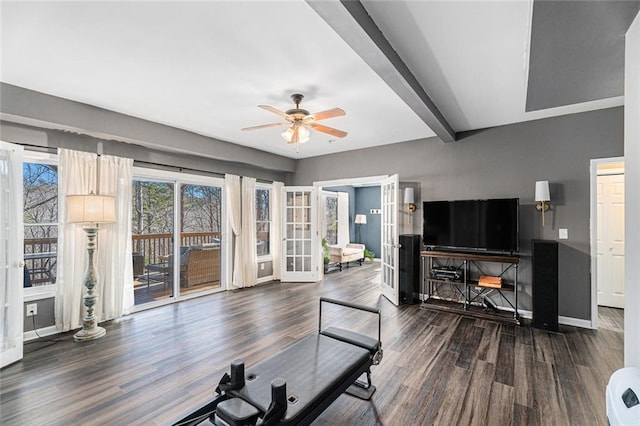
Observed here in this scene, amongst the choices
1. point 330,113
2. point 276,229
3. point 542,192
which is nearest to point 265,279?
point 276,229

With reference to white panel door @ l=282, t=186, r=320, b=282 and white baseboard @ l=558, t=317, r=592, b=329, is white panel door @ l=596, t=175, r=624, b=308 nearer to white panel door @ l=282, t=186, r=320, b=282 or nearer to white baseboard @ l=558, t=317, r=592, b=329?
white baseboard @ l=558, t=317, r=592, b=329

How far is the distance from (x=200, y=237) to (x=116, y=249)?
5.01 feet

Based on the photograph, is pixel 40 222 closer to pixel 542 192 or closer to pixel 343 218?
pixel 542 192

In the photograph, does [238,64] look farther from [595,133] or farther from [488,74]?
[595,133]

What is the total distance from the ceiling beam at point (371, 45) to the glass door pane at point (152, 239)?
397 cm

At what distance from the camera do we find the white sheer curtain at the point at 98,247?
→ 350 cm

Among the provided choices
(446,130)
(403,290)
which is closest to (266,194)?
(403,290)

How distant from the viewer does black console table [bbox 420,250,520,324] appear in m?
3.97

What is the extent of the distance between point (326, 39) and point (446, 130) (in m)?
2.55

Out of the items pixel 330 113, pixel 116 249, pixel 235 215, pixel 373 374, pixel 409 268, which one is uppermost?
pixel 330 113

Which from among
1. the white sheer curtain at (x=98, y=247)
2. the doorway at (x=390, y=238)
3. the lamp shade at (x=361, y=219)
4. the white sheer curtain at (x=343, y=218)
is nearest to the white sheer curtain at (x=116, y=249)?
the white sheer curtain at (x=98, y=247)

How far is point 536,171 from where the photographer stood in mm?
4023

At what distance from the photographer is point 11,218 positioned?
9.31 feet

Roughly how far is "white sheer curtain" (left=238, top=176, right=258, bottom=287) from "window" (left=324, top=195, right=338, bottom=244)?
11.5 ft
